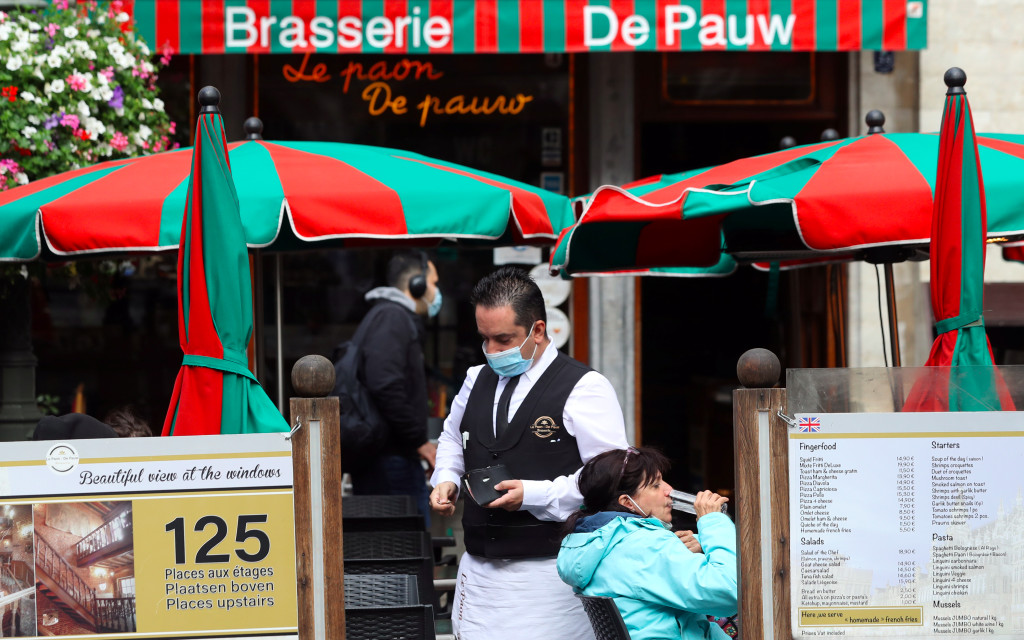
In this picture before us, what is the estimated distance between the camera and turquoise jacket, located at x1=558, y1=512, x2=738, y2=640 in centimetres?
307

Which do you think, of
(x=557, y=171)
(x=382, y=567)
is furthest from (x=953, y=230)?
(x=557, y=171)

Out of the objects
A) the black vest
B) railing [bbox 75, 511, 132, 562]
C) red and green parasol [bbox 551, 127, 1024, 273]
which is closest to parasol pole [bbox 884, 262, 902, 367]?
red and green parasol [bbox 551, 127, 1024, 273]

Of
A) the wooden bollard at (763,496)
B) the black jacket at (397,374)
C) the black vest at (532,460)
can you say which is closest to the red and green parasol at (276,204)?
the black vest at (532,460)

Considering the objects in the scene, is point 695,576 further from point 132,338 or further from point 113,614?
point 132,338

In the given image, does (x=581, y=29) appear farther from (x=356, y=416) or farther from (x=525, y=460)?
(x=525, y=460)

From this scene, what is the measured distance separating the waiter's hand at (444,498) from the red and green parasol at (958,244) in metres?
1.58

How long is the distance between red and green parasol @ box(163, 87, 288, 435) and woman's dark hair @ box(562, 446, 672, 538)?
0.93 meters

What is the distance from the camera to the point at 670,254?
566 cm

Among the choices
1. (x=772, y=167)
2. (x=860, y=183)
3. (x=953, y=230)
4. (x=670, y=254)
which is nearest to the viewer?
(x=953, y=230)

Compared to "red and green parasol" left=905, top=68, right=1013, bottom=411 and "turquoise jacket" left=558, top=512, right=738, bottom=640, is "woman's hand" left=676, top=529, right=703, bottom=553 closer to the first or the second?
"turquoise jacket" left=558, top=512, right=738, bottom=640

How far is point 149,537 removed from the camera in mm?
2764

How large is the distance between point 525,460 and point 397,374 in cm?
252

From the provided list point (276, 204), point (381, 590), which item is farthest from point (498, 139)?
point (381, 590)

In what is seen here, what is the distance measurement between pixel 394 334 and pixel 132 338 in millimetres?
3099
